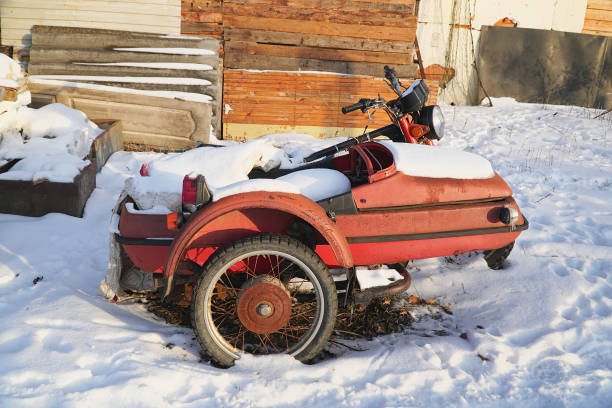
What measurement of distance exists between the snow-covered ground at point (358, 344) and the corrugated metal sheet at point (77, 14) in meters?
4.32

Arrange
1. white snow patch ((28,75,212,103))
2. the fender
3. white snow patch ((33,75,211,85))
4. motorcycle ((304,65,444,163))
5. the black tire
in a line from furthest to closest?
white snow patch ((33,75,211,85)) < white snow patch ((28,75,212,103)) < motorcycle ((304,65,444,163)) < the black tire < the fender

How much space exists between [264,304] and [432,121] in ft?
6.72

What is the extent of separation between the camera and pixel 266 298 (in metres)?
2.56

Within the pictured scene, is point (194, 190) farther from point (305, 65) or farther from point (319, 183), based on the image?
point (305, 65)

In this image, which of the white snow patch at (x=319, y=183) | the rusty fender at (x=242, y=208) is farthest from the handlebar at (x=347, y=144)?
the rusty fender at (x=242, y=208)

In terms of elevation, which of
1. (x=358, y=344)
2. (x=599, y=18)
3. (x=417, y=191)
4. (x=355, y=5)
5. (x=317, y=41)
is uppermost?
(x=599, y=18)

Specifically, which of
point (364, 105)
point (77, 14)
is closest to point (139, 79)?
point (77, 14)

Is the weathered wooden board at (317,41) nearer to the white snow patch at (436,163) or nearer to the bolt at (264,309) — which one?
the white snow patch at (436,163)

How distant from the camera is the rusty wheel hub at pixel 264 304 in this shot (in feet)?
8.38

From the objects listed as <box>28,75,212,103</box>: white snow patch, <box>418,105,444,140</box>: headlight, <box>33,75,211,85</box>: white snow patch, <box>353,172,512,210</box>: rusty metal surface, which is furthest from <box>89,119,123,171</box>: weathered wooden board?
<box>353,172,512,210</box>: rusty metal surface

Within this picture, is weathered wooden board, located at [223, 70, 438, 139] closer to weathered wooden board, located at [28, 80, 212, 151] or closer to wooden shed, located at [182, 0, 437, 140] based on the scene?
wooden shed, located at [182, 0, 437, 140]

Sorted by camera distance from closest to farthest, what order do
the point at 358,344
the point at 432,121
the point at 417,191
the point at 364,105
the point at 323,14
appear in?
1. the point at 417,191
2. the point at 358,344
3. the point at 432,121
4. the point at 364,105
5. the point at 323,14

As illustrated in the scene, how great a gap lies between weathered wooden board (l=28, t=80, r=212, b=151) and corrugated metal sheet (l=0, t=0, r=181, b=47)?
3.69 ft

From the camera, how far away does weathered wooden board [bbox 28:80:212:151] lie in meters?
7.11
